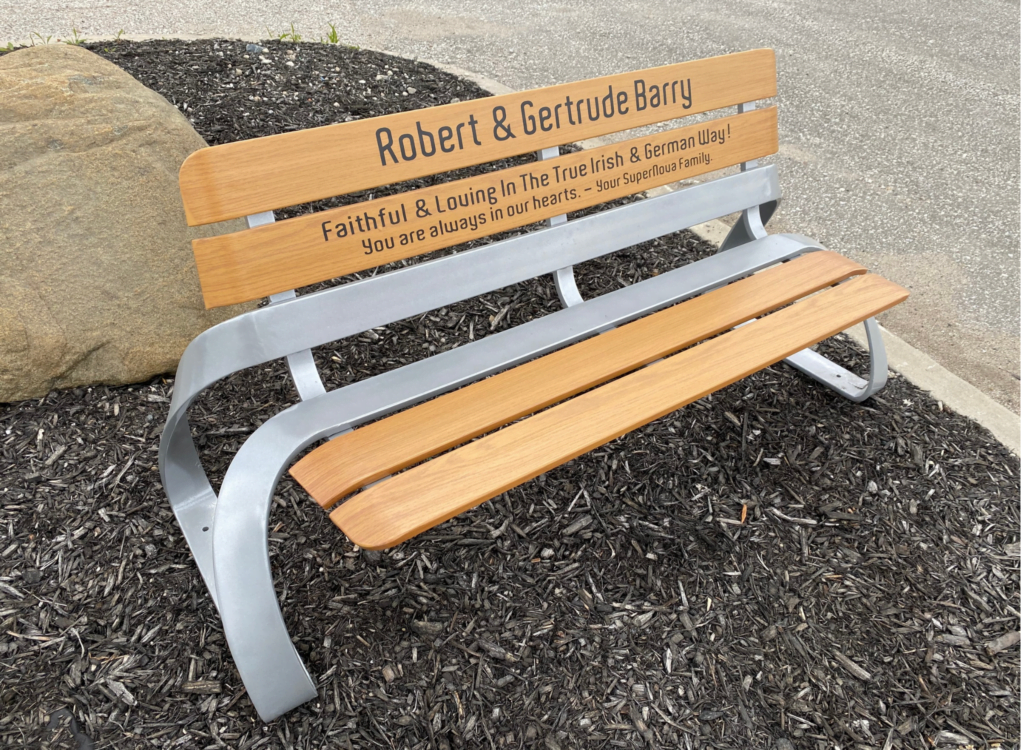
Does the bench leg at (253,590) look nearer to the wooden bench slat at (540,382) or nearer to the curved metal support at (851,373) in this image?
the wooden bench slat at (540,382)

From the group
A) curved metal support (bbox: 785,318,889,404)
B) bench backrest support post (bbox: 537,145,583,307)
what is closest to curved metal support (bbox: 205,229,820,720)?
bench backrest support post (bbox: 537,145,583,307)

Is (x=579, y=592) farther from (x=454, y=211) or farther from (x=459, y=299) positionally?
(x=454, y=211)

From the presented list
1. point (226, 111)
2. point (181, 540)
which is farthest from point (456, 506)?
point (226, 111)

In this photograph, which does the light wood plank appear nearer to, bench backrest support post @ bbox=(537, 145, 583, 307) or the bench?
the bench

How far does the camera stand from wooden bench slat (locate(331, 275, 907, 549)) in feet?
5.54

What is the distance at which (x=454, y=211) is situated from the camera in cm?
234

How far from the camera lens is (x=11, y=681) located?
198cm

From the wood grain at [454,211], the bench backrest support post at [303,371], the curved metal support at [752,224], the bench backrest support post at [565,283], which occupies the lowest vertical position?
the curved metal support at [752,224]

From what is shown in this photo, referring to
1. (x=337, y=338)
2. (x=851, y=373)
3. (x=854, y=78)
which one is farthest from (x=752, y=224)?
(x=854, y=78)

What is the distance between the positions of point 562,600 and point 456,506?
2.45 ft

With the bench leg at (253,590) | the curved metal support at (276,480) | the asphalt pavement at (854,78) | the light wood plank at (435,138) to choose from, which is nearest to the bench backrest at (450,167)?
the light wood plank at (435,138)

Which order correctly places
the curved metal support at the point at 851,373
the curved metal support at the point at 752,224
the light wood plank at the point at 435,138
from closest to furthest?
1. the light wood plank at the point at 435,138
2. the curved metal support at the point at 851,373
3. the curved metal support at the point at 752,224

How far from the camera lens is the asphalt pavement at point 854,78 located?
399 cm

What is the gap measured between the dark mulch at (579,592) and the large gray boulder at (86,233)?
0.17m
